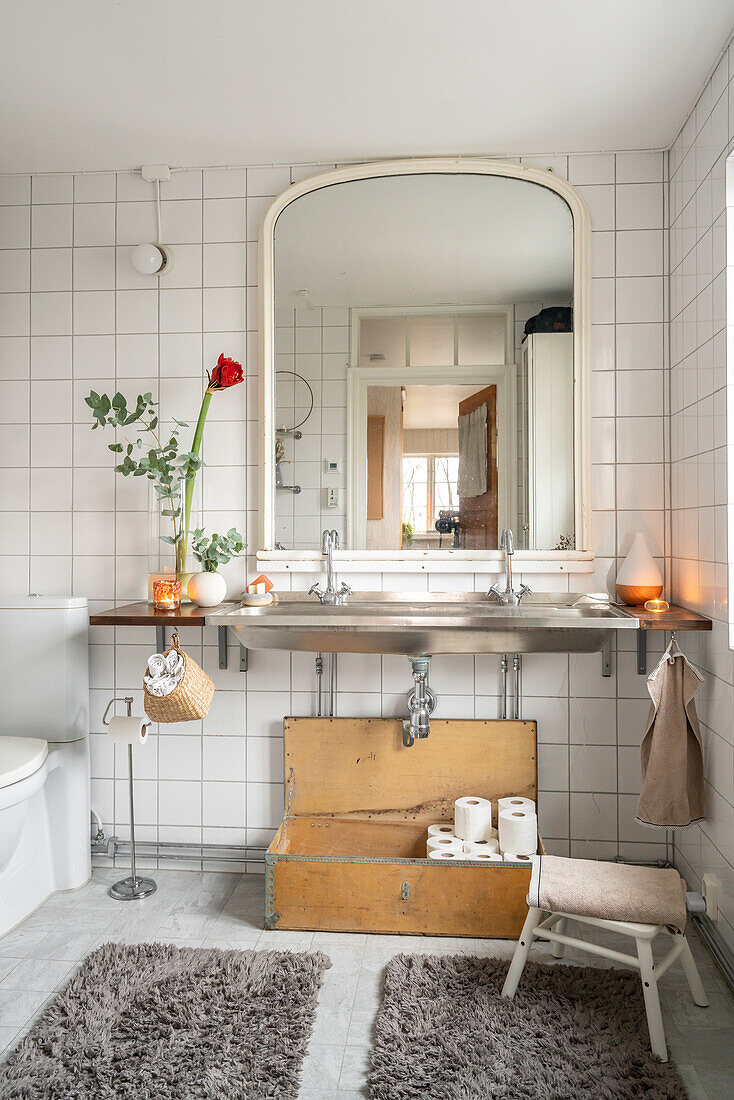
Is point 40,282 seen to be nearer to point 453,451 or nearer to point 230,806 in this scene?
point 453,451

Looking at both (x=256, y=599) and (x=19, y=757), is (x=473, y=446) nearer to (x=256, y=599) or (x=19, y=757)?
(x=256, y=599)

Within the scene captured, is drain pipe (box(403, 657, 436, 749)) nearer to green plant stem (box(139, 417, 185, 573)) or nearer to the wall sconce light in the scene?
green plant stem (box(139, 417, 185, 573))

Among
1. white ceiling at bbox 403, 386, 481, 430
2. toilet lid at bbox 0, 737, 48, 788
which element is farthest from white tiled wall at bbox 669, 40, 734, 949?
toilet lid at bbox 0, 737, 48, 788

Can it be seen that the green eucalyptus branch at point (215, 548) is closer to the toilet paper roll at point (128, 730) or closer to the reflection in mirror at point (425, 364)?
the reflection in mirror at point (425, 364)

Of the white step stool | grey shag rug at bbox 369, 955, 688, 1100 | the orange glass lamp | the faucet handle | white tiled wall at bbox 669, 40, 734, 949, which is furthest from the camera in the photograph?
the faucet handle

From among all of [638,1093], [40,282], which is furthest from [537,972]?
[40,282]

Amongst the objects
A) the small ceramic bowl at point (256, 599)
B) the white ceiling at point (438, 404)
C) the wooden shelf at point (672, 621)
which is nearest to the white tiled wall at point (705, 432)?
the wooden shelf at point (672, 621)

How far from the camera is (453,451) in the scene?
2385mm

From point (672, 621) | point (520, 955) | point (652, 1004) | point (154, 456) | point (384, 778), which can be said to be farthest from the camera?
point (384, 778)

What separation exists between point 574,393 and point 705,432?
1.54ft

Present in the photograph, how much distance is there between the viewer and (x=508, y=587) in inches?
92.6

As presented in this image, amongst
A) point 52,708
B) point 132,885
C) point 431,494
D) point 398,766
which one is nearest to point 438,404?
point 431,494

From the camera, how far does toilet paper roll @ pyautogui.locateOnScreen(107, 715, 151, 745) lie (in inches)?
88.7

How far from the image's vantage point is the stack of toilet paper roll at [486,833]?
2.16 m
